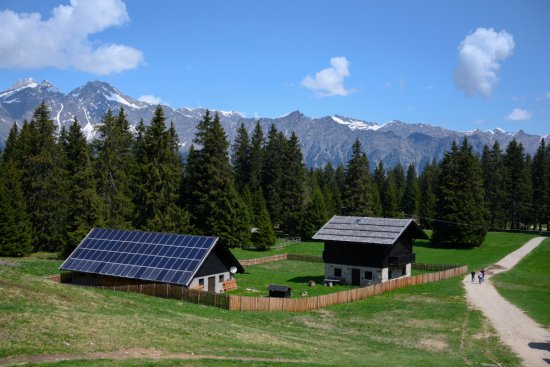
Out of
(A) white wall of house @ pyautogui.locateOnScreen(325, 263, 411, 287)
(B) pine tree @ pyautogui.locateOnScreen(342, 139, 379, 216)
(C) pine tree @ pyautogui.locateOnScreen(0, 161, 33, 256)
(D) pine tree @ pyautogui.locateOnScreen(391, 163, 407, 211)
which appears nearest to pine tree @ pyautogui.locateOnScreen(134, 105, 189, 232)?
(C) pine tree @ pyautogui.locateOnScreen(0, 161, 33, 256)

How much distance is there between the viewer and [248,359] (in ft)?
64.5

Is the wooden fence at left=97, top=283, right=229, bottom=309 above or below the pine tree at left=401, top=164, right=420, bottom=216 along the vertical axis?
below

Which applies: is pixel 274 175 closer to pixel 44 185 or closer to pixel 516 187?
pixel 44 185

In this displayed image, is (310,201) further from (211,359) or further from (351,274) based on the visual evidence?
Answer: (211,359)

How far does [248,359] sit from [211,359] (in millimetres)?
1696

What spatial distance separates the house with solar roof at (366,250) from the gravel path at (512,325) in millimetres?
7697

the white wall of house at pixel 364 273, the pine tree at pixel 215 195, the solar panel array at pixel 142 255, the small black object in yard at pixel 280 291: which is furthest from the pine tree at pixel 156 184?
the small black object in yard at pixel 280 291

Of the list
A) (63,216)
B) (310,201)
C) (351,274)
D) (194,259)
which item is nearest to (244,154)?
(310,201)

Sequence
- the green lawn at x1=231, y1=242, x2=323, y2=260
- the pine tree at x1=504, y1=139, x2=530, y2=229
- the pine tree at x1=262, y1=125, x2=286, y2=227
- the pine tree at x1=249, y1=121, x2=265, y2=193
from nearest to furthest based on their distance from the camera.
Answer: the green lawn at x1=231, y1=242, x2=323, y2=260
the pine tree at x1=262, y1=125, x2=286, y2=227
the pine tree at x1=504, y1=139, x2=530, y2=229
the pine tree at x1=249, y1=121, x2=265, y2=193

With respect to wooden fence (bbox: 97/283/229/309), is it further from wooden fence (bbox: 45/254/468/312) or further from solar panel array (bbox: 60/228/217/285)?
solar panel array (bbox: 60/228/217/285)

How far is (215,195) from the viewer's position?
77062 millimetres

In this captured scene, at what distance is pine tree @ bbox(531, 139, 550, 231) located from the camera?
98.8 meters

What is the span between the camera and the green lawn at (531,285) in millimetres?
39603

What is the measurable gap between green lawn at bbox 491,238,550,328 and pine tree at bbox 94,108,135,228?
4394 cm
